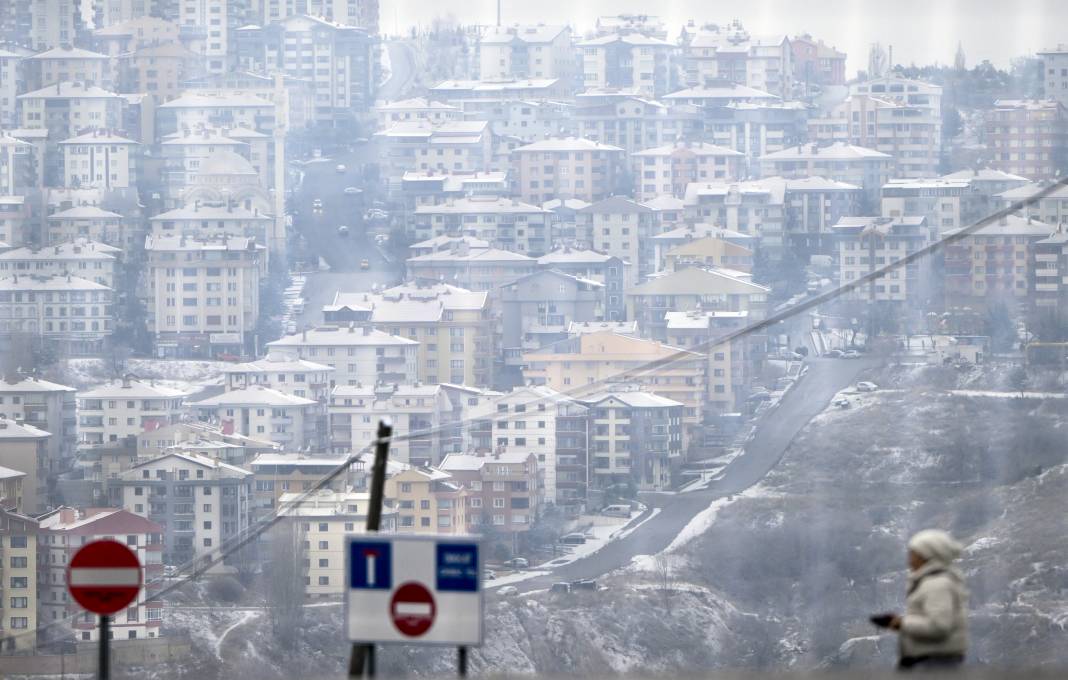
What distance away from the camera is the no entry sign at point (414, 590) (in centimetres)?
161

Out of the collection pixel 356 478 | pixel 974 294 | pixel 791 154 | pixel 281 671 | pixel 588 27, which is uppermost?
pixel 588 27

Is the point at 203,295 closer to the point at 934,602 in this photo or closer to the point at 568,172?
the point at 568,172

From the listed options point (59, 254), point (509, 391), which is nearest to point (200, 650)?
point (509, 391)

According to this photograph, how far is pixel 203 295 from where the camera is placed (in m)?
16.1

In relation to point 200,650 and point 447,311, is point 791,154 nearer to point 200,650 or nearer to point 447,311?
point 447,311

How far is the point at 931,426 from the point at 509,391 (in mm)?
3101

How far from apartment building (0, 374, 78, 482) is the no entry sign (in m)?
12.5

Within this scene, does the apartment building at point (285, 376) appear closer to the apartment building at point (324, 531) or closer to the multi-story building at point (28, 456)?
the multi-story building at point (28, 456)

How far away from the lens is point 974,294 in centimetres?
1608

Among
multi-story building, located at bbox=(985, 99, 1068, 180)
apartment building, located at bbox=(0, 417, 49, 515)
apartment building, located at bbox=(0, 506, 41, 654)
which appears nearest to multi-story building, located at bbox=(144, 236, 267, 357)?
apartment building, located at bbox=(0, 417, 49, 515)

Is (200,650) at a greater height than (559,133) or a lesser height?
lesser

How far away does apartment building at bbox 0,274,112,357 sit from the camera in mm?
15984

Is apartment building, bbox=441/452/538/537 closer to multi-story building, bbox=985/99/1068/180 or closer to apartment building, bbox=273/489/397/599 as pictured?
apartment building, bbox=273/489/397/599

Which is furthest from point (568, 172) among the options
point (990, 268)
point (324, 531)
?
point (324, 531)
